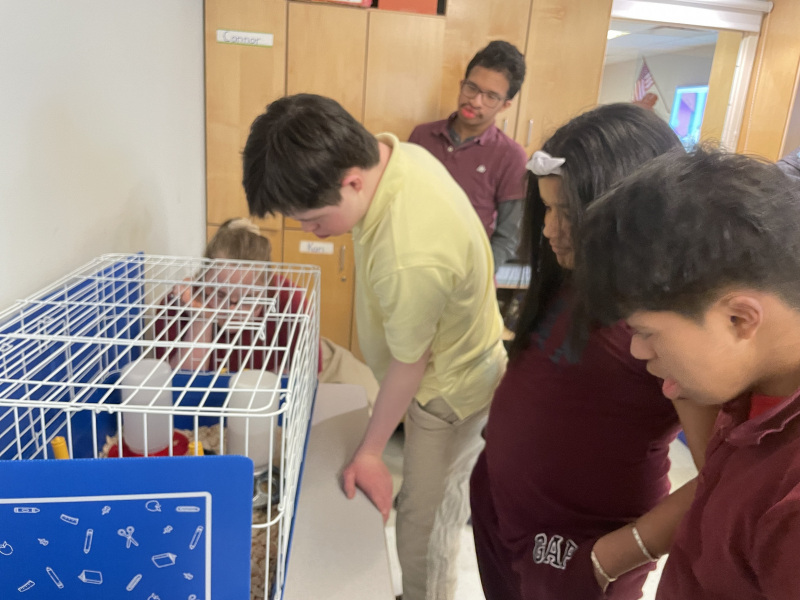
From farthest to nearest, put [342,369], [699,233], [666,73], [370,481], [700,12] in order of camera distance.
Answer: [666,73], [700,12], [342,369], [370,481], [699,233]

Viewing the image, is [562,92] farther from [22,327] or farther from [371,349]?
[22,327]

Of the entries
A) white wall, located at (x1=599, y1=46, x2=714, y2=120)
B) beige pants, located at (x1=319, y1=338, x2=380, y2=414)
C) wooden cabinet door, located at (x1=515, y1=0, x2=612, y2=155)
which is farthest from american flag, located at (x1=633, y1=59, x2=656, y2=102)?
beige pants, located at (x1=319, y1=338, x2=380, y2=414)

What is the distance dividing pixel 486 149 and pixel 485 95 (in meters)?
0.20

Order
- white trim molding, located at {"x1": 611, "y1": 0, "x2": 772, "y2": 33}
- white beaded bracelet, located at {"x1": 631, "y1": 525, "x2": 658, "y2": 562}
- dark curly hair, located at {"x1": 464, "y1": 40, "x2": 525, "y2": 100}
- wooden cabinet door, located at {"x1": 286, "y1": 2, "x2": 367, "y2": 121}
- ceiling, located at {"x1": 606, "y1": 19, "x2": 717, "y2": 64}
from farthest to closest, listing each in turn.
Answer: ceiling, located at {"x1": 606, "y1": 19, "x2": 717, "y2": 64} < white trim molding, located at {"x1": 611, "y1": 0, "x2": 772, "y2": 33} < wooden cabinet door, located at {"x1": 286, "y1": 2, "x2": 367, "y2": 121} < dark curly hair, located at {"x1": 464, "y1": 40, "x2": 525, "y2": 100} < white beaded bracelet, located at {"x1": 631, "y1": 525, "x2": 658, "y2": 562}

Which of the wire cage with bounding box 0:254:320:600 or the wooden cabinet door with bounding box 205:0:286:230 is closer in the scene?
the wire cage with bounding box 0:254:320:600

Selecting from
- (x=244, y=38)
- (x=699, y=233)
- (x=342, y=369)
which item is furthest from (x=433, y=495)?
(x=244, y=38)

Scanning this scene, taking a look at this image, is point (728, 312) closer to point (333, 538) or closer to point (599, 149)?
point (599, 149)

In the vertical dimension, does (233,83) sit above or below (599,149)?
above

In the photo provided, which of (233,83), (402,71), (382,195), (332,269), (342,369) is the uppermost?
(402,71)

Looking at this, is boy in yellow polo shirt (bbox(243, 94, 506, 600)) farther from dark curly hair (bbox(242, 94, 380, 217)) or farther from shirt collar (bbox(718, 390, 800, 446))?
shirt collar (bbox(718, 390, 800, 446))

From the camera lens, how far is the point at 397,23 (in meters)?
2.21

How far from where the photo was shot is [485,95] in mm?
1975

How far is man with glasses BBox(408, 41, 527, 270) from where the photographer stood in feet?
6.44

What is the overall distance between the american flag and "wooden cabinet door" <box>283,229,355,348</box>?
1.94 metres
